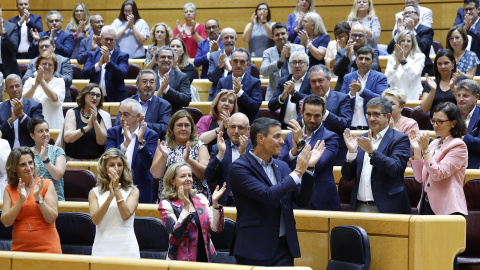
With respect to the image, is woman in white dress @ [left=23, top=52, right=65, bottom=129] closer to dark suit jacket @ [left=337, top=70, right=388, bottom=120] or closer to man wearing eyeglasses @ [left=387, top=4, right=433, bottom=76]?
dark suit jacket @ [left=337, top=70, right=388, bottom=120]

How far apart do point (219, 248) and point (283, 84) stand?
1.84m

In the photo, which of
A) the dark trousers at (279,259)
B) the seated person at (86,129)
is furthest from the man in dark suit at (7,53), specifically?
the dark trousers at (279,259)

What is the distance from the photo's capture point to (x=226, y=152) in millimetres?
4391

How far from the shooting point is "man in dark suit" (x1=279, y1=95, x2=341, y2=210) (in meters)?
4.05

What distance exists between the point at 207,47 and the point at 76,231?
11.8ft

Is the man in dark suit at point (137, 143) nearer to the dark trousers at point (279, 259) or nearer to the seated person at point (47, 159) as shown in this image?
the seated person at point (47, 159)

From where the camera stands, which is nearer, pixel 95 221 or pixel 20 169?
pixel 95 221

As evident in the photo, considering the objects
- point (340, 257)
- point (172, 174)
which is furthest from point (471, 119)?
point (172, 174)

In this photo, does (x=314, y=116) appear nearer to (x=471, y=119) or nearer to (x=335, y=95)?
(x=335, y=95)

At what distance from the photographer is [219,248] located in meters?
4.11

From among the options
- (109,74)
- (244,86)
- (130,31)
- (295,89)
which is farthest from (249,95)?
(130,31)

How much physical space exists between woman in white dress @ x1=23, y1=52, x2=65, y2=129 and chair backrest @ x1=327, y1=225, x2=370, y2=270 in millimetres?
3140

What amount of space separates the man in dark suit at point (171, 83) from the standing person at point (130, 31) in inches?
75.4

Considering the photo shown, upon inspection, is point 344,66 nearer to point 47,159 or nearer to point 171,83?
point 171,83
